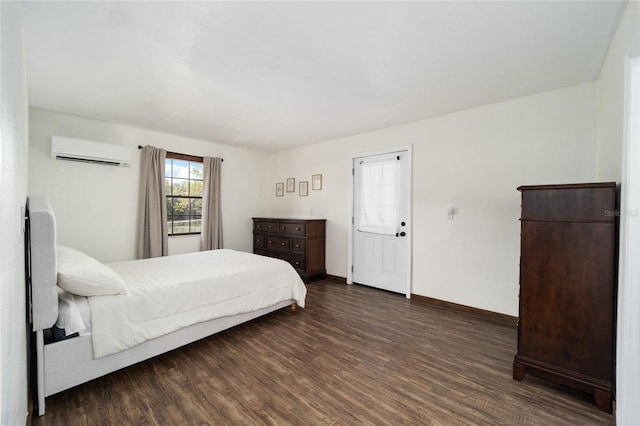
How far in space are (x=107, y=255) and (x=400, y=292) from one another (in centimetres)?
426

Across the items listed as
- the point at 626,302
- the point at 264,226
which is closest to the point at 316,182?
the point at 264,226

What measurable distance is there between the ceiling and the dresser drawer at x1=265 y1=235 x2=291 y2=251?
2.26 metres

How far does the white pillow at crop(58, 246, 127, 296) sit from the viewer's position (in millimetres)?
1840

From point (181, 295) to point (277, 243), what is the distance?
9.05 feet

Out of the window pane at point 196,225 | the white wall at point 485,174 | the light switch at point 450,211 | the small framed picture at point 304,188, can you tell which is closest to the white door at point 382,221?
the white wall at point 485,174

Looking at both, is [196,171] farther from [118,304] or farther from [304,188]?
[118,304]

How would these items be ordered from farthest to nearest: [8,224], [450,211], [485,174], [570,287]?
[450,211] → [485,174] → [570,287] → [8,224]

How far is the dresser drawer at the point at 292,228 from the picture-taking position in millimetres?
4645

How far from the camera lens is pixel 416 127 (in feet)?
12.6

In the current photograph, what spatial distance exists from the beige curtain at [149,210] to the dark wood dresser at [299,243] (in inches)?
69.3

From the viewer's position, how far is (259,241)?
5402 millimetres

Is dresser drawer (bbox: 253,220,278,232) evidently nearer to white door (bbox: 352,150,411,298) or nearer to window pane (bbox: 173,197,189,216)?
window pane (bbox: 173,197,189,216)

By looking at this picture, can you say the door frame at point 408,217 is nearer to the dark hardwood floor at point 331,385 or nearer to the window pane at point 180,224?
A: the dark hardwood floor at point 331,385

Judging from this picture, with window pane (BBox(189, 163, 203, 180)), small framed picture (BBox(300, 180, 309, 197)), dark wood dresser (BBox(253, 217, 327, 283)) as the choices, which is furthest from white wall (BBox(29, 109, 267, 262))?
small framed picture (BBox(300, 180, 309, 197))
